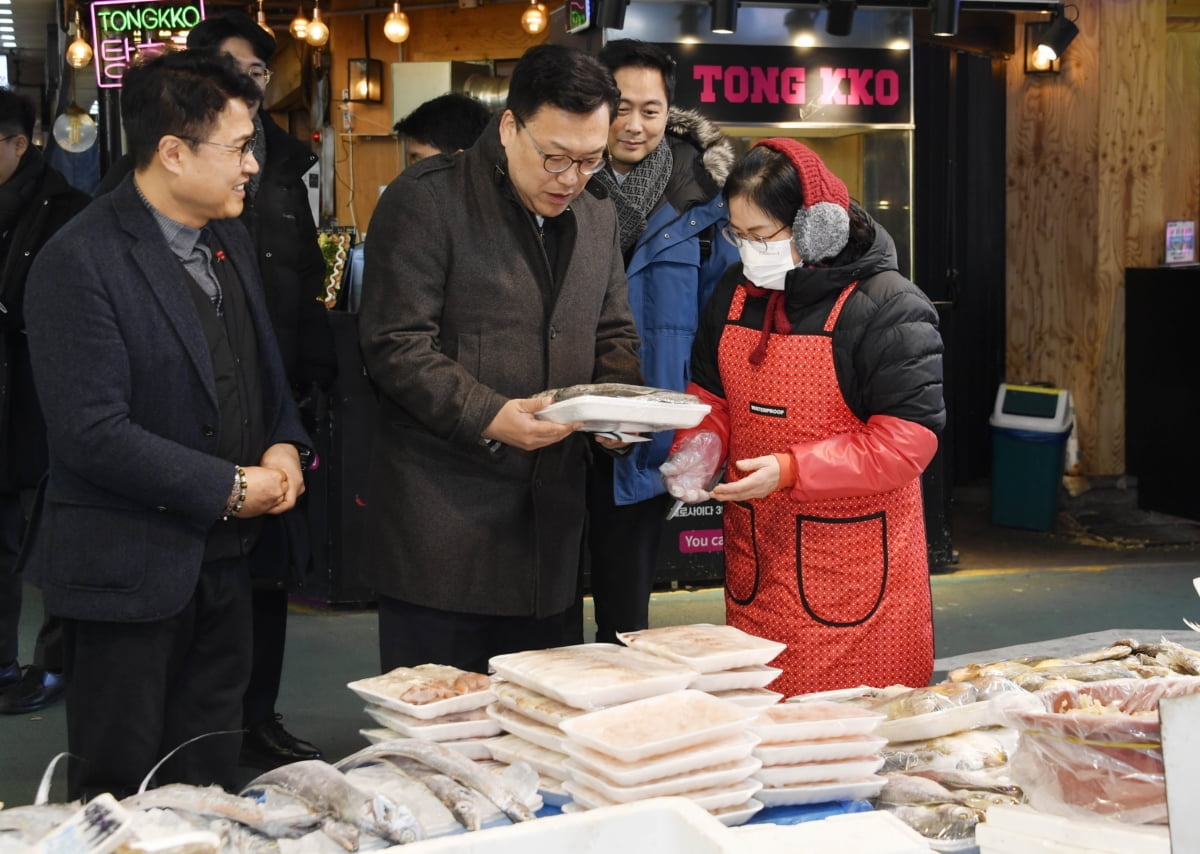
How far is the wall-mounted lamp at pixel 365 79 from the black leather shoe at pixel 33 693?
324 inches

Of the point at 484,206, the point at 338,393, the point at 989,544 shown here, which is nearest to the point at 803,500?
the point at 484,206

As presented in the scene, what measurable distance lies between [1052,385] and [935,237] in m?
1.19

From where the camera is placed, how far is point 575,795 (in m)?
2.02

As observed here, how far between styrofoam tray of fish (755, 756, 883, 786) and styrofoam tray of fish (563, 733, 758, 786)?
74 millimetres

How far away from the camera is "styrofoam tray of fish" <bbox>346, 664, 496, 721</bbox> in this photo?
2316 mm

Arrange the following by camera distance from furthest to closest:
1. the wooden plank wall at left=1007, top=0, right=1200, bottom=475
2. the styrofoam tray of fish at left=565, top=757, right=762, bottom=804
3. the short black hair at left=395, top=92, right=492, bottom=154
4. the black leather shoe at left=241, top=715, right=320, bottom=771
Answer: the wooden plank wall at left=1007, top=0, right=1200, bottom=475 < the short black hair at left=395, top=92, right=492, bottom=154 < the black leather shoe at left=241, top=715, right=320, bottom=771 < the styrofoam tray of fish at left=565, top=757, right=762, bottom=804

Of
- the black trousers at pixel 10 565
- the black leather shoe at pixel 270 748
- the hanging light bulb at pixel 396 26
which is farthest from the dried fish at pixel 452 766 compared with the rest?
the hanging light bulb at pixel 396 26

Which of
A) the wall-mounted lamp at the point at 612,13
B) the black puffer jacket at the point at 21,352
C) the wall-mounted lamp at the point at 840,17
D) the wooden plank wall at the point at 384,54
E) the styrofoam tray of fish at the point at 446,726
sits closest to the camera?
the styrofoam tray of fish at the point at 446,726

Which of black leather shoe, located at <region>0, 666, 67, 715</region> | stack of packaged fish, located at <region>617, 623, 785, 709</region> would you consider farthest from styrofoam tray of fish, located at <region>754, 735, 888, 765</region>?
A: black leather shoe, located at <region>0, 666, 67, 715</region>

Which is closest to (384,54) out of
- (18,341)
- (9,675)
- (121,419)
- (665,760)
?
(18,341)

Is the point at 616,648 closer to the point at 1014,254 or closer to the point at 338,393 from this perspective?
the point at 338,393

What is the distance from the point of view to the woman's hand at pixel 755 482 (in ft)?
9.49

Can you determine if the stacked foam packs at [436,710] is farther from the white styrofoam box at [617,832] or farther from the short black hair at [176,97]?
the short black hair at [176,97]

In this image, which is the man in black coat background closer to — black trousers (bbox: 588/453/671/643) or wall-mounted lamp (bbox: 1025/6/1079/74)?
black trousers (bbox: 588/453/671/643)
